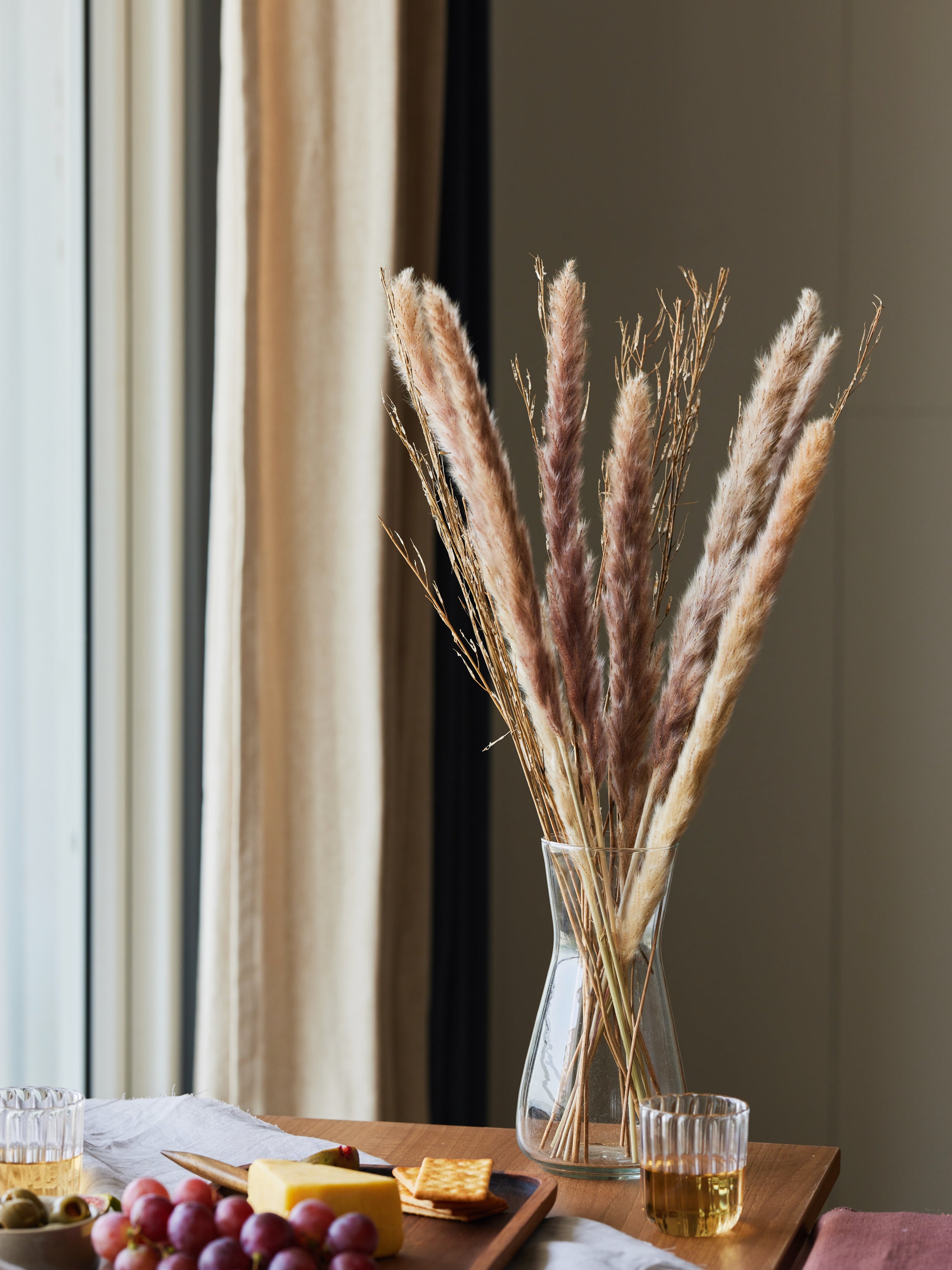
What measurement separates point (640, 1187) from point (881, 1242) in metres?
0.16

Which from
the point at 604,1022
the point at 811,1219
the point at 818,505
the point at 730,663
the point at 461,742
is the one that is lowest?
the point at 811,1219

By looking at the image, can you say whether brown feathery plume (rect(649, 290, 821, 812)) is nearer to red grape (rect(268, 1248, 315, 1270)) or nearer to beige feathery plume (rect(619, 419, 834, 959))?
beige feathery plume (rect(619, 419, 834, 959))

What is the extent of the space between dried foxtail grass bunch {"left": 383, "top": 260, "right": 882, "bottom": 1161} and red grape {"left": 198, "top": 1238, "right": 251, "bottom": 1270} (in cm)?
35

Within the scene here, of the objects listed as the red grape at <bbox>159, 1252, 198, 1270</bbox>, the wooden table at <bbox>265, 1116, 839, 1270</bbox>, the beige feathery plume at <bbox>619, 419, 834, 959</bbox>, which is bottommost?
the wooden table at <bbox>265, 1116, 839, 1270</bbox>

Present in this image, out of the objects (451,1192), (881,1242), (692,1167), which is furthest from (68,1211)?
(881,1242)

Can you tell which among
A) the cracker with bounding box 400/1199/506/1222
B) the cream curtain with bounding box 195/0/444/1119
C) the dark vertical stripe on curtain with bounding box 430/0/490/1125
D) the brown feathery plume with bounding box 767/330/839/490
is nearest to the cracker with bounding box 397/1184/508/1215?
the cracker with bounding box 400/1199/506/1222

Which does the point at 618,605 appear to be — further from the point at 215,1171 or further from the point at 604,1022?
the point at 215,1171

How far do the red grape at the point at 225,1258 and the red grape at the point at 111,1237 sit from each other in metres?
0.07

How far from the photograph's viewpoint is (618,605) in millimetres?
998

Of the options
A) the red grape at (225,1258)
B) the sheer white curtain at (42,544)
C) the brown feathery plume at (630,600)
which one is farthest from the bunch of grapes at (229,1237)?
the sheer white curtain at (42,544)

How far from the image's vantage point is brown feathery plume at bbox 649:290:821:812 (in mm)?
988

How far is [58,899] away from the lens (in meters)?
1.67

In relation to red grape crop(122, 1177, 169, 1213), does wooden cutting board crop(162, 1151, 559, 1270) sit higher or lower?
lower

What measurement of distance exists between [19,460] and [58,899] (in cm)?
51
